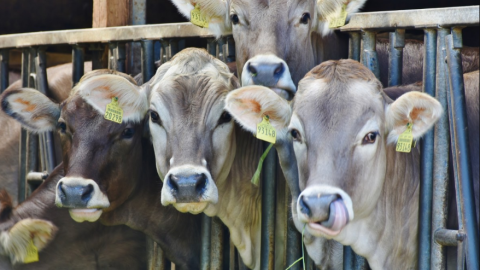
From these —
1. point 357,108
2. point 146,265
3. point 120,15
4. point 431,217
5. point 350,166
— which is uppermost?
point 120,15

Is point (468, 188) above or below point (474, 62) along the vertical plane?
below

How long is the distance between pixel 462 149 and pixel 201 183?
1454mm

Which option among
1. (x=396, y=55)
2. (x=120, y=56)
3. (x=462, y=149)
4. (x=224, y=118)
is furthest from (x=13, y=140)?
(x=462, y=149)

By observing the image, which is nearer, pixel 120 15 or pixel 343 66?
pixel 343 66

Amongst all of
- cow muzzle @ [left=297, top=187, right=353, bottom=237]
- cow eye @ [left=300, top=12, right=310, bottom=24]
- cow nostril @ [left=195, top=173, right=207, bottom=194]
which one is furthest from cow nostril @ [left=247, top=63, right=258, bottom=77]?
cow muzzle @ [left=297, top=187, right=353, bottom=237]

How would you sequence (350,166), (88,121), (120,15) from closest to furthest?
(350,166), (88,121), (120,15)

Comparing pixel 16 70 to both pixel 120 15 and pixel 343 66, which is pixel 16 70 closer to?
pixel 120 15

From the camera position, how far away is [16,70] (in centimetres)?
984

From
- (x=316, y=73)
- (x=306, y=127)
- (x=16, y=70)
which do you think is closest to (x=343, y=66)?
(x=316, y=73)

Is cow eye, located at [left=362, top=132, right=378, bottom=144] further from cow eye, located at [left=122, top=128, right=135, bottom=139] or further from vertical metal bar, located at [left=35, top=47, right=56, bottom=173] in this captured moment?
vertical metal bar, located at [left=35, top=47, right=56, bottom=173]

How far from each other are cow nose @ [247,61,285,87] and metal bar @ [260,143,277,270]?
0.64 metres

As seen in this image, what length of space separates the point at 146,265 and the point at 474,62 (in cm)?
307

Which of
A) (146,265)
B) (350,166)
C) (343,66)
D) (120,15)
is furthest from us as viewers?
(120,15)

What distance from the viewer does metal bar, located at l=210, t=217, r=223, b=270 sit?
5000 millimetres
